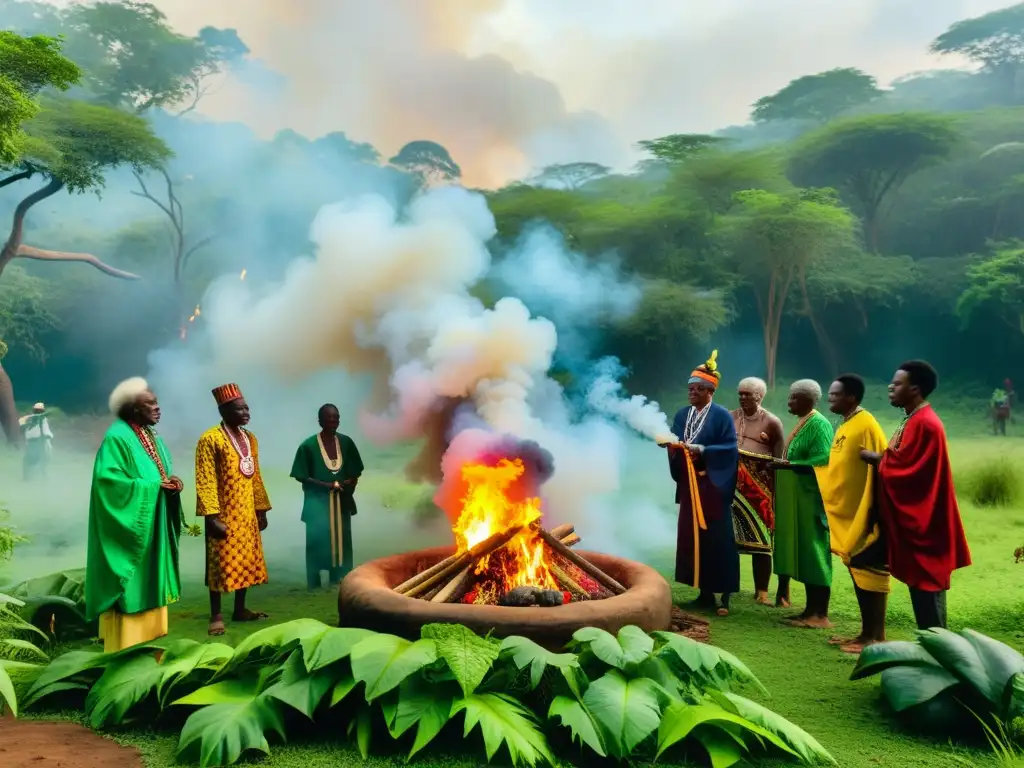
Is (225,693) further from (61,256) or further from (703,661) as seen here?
(61,256)

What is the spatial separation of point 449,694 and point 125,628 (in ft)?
8.13

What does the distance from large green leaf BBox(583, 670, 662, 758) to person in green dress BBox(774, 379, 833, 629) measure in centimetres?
320

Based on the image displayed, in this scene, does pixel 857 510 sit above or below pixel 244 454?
below

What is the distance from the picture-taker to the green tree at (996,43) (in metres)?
35.3

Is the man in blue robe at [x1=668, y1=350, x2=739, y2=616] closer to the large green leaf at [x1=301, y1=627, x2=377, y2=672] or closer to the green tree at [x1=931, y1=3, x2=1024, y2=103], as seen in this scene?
the large green leaf at [x1=301, y1=627, x2=377, y2=672]

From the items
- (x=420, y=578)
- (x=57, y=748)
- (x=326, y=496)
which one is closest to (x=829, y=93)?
(x=326, y=496)

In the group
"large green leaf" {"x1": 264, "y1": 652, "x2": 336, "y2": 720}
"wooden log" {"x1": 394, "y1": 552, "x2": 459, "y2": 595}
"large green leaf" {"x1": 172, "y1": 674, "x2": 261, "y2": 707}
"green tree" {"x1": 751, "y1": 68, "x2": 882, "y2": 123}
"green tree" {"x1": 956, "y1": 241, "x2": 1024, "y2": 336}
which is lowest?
"large green leaf" {"x1": 172, "y1": 674, "x2": 261, "y2": 707}

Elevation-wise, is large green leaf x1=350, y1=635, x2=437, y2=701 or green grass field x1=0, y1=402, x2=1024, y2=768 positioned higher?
large green leaf x1=350, y1=635, x2=437, y2=701

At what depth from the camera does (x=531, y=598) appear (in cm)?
528

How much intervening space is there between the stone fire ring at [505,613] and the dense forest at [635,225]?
19875mm

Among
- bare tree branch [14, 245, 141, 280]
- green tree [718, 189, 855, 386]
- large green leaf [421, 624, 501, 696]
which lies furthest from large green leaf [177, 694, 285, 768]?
green tree [718, 189, 855, 386]

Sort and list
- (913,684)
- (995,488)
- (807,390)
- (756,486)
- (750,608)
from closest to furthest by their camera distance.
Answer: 1. (913,684)
2. (807,390)
3. (750,608)
4. (756,486)
5. (995,488)

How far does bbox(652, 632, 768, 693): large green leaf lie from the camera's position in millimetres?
4230

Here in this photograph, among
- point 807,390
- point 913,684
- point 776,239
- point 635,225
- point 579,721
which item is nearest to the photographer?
point 579,721
